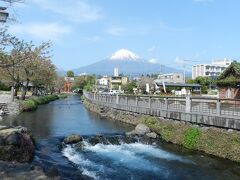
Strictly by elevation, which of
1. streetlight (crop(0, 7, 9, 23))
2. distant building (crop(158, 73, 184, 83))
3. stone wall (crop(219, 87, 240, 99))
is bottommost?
stone wall (crop(219, 87, 240, 99))

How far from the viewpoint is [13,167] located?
12.2 meters

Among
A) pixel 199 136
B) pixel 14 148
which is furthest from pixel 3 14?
pixel 199 136

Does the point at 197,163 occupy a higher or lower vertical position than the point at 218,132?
lower

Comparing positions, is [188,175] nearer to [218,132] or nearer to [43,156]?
[218,132]

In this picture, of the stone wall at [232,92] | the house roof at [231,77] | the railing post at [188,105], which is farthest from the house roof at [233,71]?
the railing post at [188,105]

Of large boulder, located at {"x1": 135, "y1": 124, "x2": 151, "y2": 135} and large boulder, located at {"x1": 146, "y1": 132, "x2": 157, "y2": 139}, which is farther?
large boulder, located at {"x1": 135, "y1": 124, "x2": 151, "y2": 135}

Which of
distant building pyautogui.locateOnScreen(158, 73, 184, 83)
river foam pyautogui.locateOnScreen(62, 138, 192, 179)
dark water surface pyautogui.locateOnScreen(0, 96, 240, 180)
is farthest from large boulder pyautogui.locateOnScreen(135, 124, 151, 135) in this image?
distant building pyautogui.locateOnScreen(158, 73, 184, 83)

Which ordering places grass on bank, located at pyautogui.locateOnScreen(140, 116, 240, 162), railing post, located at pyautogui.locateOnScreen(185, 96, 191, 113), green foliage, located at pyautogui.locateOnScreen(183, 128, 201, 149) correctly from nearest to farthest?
grass on bank, located at pyautogui.locateOnScreen(140, 116, 240, 162) < green foliage, located at pyautogui.locateOnScreen(183, 128, 201, 149) < railing post, located at pyautogui.locateOnScreen(185, 96, 191, 113)

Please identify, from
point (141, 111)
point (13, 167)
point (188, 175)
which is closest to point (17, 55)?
point (13, 167)

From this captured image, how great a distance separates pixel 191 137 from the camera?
814 inches

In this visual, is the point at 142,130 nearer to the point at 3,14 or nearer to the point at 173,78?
the point at 3,14

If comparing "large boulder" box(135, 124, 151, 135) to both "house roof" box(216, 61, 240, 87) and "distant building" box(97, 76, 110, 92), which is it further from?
"distant building" box(97, 76, 110, 92)

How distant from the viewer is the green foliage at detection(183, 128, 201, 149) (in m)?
20.2

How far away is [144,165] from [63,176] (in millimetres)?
4268
